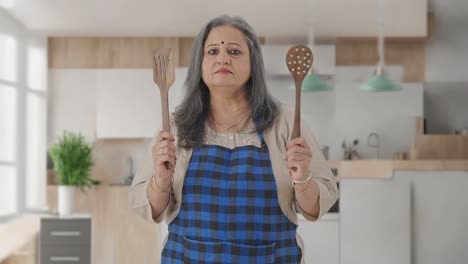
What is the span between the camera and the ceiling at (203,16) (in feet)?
18.1

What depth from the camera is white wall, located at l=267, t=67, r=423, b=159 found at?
662 cm

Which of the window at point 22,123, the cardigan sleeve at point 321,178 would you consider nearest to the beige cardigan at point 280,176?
the cardigan sleeve at point 321,178

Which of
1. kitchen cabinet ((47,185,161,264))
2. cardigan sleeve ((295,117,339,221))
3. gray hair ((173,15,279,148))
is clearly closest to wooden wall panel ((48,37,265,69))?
kitchen cabinet ((47,185,161,264))

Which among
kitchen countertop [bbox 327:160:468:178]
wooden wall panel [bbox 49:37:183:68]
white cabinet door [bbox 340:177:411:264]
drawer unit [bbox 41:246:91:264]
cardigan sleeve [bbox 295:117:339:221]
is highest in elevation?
wooden wall panel [bbox 49:37:183:68]

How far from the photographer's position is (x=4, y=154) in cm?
548

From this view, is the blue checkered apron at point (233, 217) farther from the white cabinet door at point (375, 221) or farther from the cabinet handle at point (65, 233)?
the cabinet handle at point (65, 233)

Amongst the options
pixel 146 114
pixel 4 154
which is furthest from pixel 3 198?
pixel 146 114

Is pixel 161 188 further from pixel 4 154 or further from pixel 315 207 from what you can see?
pixel 4 154

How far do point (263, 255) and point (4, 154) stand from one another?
4442mm

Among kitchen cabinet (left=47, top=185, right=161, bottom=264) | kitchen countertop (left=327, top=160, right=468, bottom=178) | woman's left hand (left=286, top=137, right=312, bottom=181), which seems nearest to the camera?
woman's left hand (left=286, top=137, right=312, bottom=181)

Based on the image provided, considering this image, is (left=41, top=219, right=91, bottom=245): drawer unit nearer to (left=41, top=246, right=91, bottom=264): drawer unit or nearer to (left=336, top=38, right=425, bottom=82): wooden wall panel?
(left=41, top=246, right=91, bottom=264): drawer unit

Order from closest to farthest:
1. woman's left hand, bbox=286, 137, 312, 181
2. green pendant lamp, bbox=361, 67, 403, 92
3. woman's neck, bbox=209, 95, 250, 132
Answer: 1. woman's left hand, bbox=286, 137, 312, 181
2. woman's neck, bbox=209, 95, 250, 132
3. green pendant lamp, bbox=361, 67, 403, 92

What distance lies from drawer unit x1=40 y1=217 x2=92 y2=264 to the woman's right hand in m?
4.47

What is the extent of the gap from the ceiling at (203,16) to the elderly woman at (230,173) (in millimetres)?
4012
